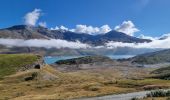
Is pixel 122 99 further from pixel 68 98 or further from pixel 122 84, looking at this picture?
pixel 122 84

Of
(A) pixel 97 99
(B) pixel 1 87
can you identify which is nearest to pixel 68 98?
(A) pixel 97 99

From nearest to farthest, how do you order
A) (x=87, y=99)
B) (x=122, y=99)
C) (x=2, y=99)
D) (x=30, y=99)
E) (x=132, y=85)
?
1. (x=122, y=99)
2. (x=87, y=99)
3. (x=30, y=99)
4. (x=2, y=99)
5. (x=132, y=85)

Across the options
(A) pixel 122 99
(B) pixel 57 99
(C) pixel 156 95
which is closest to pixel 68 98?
(B) pixel 57 99

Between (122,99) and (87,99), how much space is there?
13833 millimetres

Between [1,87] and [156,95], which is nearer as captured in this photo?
[156,95]

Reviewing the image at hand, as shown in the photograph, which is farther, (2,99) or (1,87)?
(1,87)

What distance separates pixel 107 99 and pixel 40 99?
2650cm

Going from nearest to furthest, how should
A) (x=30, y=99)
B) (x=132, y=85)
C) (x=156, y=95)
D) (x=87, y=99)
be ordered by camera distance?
(x=156, y=95) < (x=87, y=99) < (x=30, y=99) < (x=132, y=85)

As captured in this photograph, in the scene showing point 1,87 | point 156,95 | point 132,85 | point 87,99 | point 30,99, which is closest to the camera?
point 156,95

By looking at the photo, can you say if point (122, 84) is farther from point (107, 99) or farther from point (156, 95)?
point (156, 95)

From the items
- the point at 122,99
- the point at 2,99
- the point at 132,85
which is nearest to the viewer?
the point at 122,99

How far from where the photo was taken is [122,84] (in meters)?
186

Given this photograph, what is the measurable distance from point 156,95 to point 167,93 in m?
3.33

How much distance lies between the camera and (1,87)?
639ft
